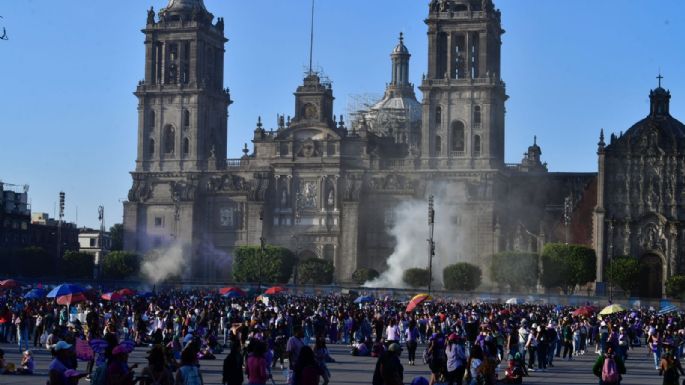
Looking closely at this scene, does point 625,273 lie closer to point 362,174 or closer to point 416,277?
point 416,277

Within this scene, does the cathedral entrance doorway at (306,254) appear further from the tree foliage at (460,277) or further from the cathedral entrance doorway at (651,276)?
the cathedral entrance doorway at (651,276)

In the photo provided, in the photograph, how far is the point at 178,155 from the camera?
4719 inches

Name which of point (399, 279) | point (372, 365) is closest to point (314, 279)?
point (399, 279)

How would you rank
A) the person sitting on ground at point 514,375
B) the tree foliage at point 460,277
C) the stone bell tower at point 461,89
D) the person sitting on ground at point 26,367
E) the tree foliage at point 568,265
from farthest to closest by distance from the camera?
the stone bell tower at point 461,89, the tree foliage at point 460,277, the tree foliage at point 568,265, the person sitting on ground at point 514,375, the person sitting on ground at point 26,367

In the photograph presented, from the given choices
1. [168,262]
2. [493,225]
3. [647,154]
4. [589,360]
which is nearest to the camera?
[589,360]

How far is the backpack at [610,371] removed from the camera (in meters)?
26.2

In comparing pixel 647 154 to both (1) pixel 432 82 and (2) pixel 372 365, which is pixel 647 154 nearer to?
(1) pixel 432 82

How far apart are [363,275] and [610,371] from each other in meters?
82.7

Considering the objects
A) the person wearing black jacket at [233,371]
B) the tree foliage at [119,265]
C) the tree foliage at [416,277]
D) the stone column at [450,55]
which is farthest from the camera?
the tree foliage at [119,265]

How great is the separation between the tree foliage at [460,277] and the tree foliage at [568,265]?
5.73 metres

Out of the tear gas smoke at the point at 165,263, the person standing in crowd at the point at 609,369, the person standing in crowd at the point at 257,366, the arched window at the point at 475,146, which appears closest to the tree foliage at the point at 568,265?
the arched window at the point at 475,146

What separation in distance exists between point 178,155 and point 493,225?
2800cm

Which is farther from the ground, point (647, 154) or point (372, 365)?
point (647, 154)

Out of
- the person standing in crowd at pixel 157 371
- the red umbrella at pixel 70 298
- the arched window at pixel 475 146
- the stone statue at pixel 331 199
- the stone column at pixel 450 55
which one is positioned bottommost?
the person standing in crowd at pixel 157 371
